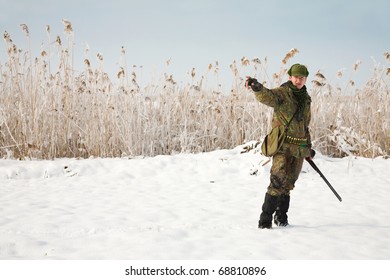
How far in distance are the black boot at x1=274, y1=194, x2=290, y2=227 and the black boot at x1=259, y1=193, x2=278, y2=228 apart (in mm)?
127

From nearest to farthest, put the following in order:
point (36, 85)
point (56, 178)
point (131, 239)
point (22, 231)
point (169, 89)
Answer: point (131, 239) < point (22, 231) < point (56, 178) < point (36, 85) < point (169, 89)

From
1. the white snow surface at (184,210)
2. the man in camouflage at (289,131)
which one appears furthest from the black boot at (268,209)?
the white snow surface at (184,210)

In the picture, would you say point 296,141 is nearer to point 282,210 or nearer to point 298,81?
point 298,81

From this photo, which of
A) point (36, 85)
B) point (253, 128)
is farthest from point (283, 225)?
point (36, 85)

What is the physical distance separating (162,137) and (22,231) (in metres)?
3.45

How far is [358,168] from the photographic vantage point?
517 centimetres

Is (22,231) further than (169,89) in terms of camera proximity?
No

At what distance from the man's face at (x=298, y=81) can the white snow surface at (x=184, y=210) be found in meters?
1.10

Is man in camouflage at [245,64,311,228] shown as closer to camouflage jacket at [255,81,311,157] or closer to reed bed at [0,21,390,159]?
A: camouflage jacket at [255,81,311,157]

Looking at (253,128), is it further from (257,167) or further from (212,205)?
(212,205)

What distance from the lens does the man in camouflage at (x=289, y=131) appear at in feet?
9.20

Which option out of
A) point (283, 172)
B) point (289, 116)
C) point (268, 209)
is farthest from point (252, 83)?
point (268, 209)

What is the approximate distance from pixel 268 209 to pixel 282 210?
7.5 inches

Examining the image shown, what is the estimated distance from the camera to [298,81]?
112 inches
